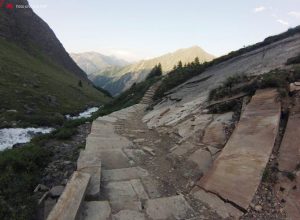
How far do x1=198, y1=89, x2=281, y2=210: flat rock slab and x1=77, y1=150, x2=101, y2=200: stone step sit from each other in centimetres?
249

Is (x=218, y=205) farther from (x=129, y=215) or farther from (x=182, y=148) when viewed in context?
(x=182, y=148)

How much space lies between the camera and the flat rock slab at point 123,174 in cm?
703

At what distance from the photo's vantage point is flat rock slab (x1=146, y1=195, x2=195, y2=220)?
541 centimetres

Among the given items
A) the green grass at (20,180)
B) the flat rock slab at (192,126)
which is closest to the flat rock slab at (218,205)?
the flat rock slab at (192,126)

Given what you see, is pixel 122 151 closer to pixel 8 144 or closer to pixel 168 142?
pixel 168 142

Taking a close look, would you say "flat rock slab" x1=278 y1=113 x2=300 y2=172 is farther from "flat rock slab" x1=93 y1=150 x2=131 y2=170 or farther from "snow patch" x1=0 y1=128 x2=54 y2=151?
"snow patch" x1=0 y1=128 x2=54 y2=151

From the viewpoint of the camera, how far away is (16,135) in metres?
18.3

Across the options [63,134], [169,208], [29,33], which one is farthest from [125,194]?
[29,33]

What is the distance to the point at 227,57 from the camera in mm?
21375

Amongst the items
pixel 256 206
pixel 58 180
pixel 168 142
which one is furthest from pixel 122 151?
pixel 256 206
